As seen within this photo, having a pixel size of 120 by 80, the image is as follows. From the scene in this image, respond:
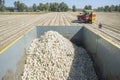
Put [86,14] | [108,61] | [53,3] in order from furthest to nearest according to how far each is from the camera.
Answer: [53,3] → [86,14] → [108,61]

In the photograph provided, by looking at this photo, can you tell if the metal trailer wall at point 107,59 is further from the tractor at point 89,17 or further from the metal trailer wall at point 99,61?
the tractor at point 89,17

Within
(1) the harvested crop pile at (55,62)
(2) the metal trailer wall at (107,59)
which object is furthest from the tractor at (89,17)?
(2) the metal trailer wall at (107,59)

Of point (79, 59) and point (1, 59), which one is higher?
point (1, 59)

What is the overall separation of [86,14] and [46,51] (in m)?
12.9

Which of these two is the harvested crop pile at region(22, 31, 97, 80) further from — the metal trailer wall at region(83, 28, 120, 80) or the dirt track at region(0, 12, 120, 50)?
the dirt track at region(0, 12, 120, 50)

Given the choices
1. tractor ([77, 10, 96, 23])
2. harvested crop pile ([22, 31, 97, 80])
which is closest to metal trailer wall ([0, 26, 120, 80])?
harvested crop pile ([22, 31, 97, 80])

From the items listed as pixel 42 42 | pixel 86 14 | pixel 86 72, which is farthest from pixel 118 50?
pixel 86 14

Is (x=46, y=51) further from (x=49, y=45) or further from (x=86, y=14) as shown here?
(x=86, y=14)

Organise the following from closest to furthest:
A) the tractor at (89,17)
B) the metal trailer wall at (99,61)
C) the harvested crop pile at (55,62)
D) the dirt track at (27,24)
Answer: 1. the metal trailer wall at (99,61)
2. the harvested crop pile at (55,62)
3. the dirt track at (27,24)
4. the tractor at (89,17)

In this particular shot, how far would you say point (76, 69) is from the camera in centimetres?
1608

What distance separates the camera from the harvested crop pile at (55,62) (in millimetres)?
14815

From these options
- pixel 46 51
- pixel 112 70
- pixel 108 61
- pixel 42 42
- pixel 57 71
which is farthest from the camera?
pixel 42 42

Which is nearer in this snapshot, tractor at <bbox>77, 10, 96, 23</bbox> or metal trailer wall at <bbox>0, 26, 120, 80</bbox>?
metal trailer wall at <bbox>0, 26, 120, 80</bbox>

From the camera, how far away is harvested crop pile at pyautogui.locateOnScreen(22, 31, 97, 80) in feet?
48.6
